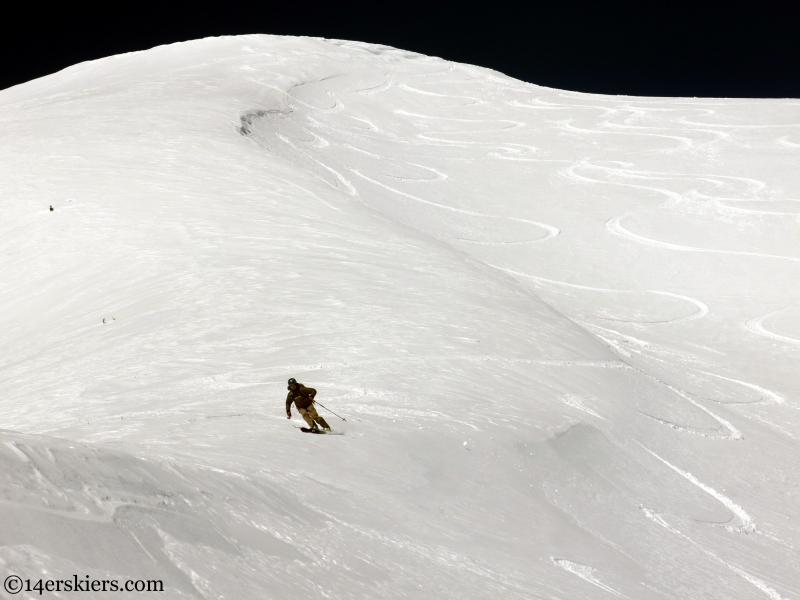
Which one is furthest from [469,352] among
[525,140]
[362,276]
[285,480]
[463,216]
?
[525,140]

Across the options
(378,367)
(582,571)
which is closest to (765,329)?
(378,367)

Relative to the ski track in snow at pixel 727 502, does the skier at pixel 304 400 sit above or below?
above

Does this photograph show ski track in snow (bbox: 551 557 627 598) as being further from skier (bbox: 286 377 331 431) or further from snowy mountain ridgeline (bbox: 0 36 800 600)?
skier (bbox: 286 377 331 431)

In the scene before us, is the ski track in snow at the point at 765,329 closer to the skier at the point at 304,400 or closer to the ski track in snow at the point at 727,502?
the ski track in snow at the point at 727,502

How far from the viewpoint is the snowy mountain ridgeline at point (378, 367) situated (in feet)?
9.44

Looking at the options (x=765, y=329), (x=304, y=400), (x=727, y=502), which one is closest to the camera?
(x=304, y=400)

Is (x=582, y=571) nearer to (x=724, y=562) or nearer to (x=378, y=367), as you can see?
(x=724, y=562)

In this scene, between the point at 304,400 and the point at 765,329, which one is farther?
the point at 765,329

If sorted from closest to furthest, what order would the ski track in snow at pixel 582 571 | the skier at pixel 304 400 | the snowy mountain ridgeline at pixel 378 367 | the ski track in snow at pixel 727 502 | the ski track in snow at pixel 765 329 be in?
the snowy mountain ridgeline at pixel 378 367
the ski track in snow at pixel 582 571
the skier at pixel 304 400
the ski track in snow at pixel 727 502
the ski track in snow at pixel 765 329

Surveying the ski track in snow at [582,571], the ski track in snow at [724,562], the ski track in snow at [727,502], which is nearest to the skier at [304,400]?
the ski track in snow at [582,571]

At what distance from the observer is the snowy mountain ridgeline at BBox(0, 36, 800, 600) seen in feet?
9.44

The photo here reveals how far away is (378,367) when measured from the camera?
512 cm

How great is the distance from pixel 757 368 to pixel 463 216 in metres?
4.86

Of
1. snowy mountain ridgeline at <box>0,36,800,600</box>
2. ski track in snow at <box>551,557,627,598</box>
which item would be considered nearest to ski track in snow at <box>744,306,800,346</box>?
snowy mountain ridgeline at <box>0,36,800,600</box>
